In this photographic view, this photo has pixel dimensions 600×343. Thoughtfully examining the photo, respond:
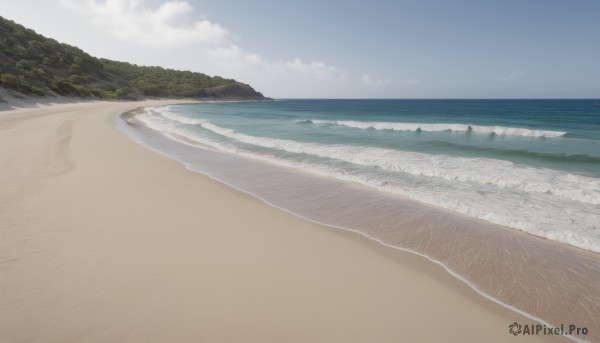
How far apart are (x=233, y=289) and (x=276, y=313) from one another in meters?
0.62

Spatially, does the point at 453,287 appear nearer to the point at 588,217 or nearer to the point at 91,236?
the point at 588,217

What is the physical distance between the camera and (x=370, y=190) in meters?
7.54

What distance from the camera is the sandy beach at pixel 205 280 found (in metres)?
2.57

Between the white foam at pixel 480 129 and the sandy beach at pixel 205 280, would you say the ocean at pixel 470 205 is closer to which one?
the sandy beach at pixel 205 280

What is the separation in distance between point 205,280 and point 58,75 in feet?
220

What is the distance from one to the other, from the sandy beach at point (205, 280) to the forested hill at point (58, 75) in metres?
35.4

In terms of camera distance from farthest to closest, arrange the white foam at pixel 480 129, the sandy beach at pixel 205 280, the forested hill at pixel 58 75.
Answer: the forested hill at pixel 58 75, the white foam at pixel 480 129, the sandy beach at pixel 205 280

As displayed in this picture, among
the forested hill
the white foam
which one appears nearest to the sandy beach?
the white foam

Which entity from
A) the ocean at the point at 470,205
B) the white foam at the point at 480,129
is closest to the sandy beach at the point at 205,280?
the ocean at the point at 470,205

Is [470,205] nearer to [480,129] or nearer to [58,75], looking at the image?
[480,129]

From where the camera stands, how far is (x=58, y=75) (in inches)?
1976

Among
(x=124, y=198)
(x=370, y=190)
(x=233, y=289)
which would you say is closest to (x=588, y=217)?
(x=370, y=190)

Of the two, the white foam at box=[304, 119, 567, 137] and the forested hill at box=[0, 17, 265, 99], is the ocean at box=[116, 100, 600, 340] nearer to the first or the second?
the white foam at box=[304, 119, 567, 137]

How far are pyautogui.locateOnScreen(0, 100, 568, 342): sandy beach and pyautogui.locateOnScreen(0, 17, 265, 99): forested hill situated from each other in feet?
116
